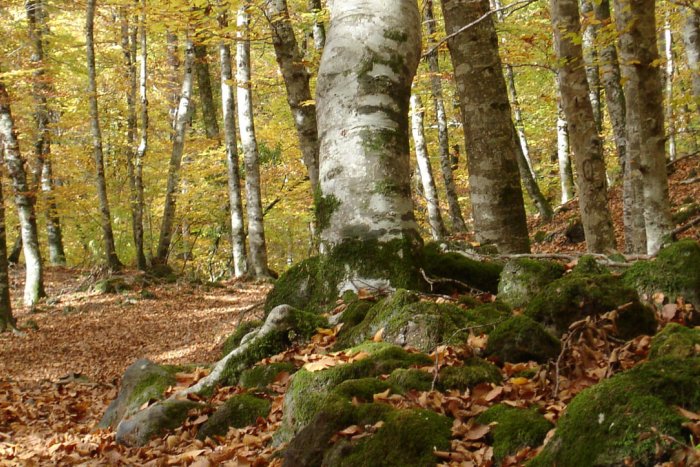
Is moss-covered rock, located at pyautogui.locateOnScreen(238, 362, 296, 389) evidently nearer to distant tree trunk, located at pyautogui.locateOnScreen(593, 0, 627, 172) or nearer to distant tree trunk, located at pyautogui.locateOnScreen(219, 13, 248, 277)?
distant tree trunk, located at pyautogui.locateOnScreen(593, 0, 627, 172)

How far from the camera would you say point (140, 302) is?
13836 mm

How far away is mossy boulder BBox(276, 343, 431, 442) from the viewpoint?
10.5ft

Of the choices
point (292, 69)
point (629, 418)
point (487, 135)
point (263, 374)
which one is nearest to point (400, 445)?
point (629, 418)

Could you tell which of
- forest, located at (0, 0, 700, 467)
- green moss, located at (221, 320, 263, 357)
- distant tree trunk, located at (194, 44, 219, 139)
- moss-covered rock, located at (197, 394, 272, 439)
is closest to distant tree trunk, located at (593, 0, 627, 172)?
forest, located at (0, 0, 700, 467)

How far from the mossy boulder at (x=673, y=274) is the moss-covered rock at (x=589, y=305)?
38 centimetres

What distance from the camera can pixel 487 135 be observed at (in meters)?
6.37

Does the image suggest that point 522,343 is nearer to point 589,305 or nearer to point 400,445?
point 589,305

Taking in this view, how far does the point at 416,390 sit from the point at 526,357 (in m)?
0.66

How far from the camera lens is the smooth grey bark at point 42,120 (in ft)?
48.3

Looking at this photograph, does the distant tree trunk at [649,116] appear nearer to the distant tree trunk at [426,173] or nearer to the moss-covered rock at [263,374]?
the moss-covered rock at [263,374]

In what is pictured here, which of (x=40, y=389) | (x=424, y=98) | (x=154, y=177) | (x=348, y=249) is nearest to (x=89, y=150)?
(x=154, y=177)

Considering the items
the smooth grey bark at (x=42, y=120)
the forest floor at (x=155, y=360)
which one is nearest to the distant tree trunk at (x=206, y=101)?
the smooth grey bark at (x=42, y=120)

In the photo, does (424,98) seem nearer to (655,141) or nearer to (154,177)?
(154,177)

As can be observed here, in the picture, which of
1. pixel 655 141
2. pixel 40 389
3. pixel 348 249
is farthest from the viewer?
pixel 40 389
